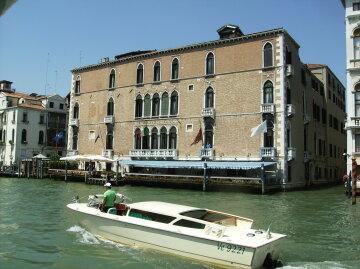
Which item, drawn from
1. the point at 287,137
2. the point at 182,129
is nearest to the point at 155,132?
the point at 182,129

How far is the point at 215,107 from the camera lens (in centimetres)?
2991

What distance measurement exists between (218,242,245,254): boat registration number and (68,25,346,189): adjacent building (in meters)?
18.5

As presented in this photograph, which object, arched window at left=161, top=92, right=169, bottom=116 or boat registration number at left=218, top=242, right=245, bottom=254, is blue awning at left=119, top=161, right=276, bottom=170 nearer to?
arched window at left=161, top=92, right=169, bottom=116

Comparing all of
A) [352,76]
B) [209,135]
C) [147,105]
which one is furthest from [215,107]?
[352,76]

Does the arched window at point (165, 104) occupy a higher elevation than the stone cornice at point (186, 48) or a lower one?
lower

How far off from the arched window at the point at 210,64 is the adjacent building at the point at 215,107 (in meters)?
0.08

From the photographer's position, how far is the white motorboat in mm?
7301

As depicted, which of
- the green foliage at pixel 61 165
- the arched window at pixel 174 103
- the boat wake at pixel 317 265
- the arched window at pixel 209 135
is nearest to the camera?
the boat wake at pixel 317 265

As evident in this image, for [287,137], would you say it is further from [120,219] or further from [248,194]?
[120,219]

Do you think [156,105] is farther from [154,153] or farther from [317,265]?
[317,265]

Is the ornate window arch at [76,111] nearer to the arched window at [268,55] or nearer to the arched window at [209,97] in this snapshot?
the arched window at [209,97]

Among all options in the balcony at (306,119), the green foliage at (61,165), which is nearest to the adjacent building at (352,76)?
the balcony at (306,119)

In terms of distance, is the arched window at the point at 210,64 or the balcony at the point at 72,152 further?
the balcony at the point at 72,152

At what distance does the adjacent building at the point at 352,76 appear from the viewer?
24.6 m
